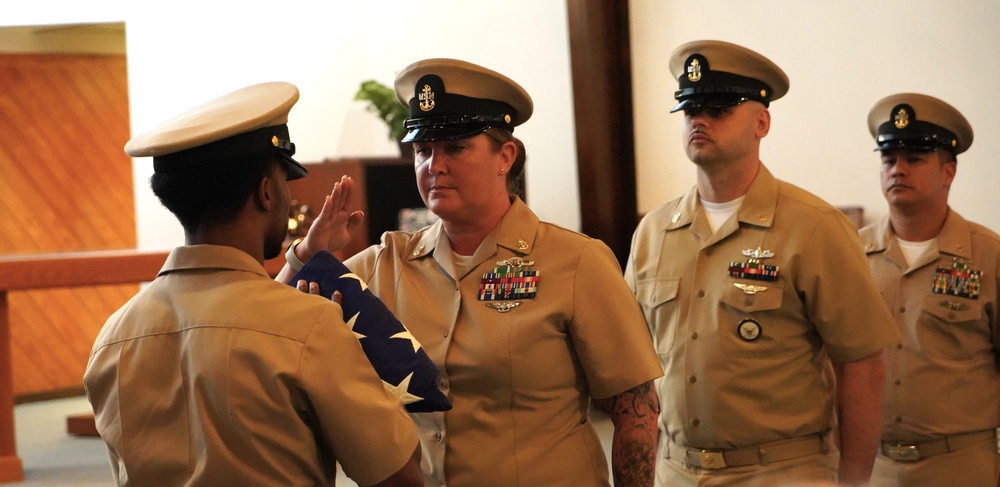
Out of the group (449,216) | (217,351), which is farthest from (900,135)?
(217,351)

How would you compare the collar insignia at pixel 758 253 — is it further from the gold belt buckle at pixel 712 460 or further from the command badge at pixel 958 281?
the command badge at pixel 958 281

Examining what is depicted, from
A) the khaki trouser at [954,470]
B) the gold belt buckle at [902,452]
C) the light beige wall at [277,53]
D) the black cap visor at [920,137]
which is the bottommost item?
the khaki trouser at [954,470]

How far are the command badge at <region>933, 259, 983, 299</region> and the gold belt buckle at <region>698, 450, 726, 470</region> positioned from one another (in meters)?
1.02

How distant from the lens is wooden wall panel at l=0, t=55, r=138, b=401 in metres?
8.48

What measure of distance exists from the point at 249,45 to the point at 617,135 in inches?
128

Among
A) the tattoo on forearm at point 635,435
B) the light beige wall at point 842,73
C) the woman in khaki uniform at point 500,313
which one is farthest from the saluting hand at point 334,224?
Result: the light beige wall at point 842,73

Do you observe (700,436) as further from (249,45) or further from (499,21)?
(249,45)

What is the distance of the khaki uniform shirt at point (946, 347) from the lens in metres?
3.14

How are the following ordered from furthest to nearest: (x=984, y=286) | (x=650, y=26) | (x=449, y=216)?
(x=650, y=26), (x=984, y=286), (x=449, y=216)

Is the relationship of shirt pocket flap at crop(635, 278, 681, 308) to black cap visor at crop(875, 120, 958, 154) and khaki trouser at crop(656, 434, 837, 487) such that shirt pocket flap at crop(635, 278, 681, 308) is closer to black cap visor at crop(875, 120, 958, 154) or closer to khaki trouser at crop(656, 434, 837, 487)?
khaki trouser at crop(656, 434, 837, 487)

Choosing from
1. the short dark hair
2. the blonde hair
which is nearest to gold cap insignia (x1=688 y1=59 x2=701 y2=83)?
the blonde hair

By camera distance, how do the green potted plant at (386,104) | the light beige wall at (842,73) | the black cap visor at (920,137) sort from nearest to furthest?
the black cap visor at (920,137) < the light beige wall at (842,73) < the green potted plant at (386,104)

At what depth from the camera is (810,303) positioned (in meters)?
2.61

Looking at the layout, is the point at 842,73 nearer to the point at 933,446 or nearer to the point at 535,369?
the point at 933,446
